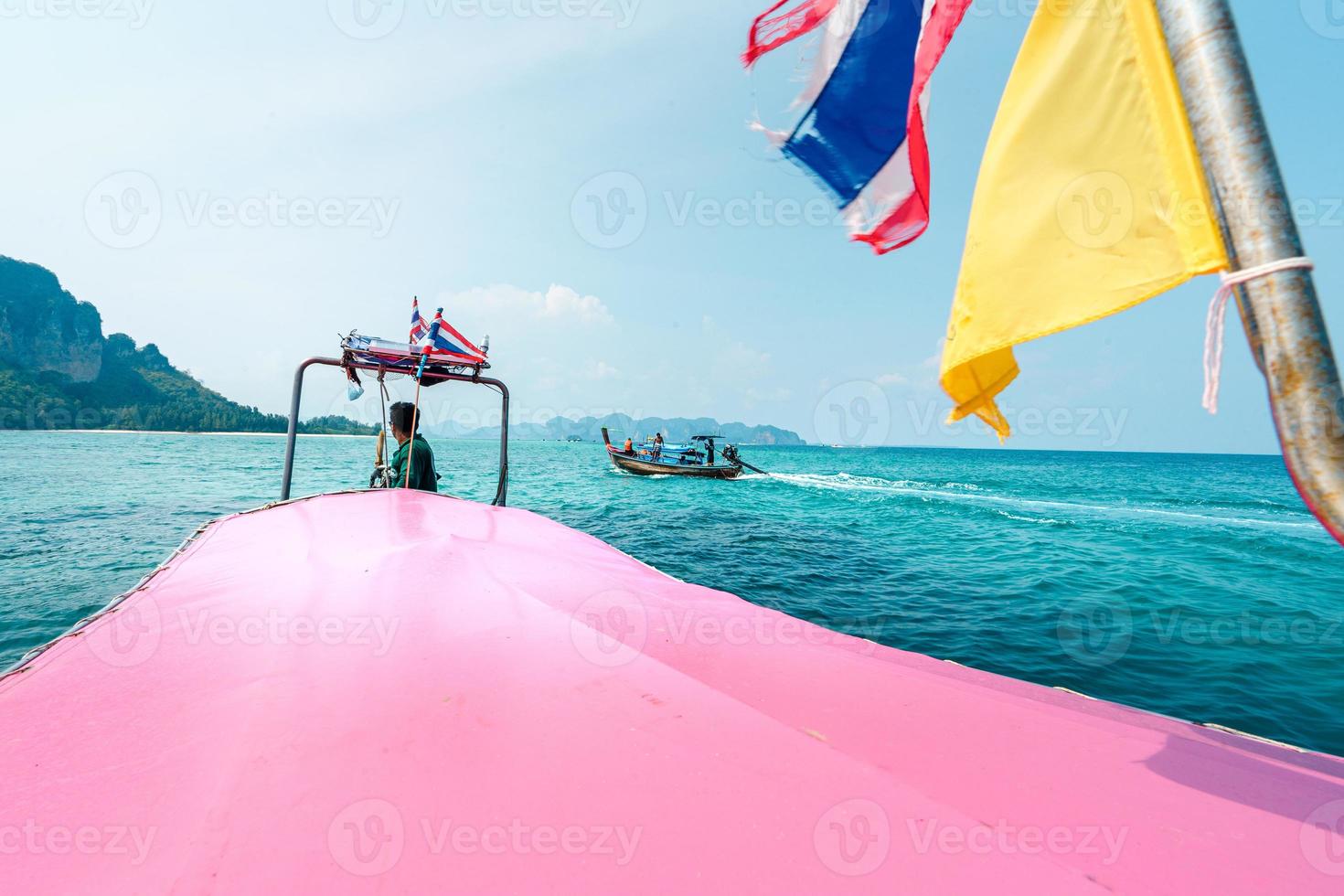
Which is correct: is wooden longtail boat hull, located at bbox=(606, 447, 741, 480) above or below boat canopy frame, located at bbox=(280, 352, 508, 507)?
below

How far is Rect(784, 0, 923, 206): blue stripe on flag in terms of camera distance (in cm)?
278

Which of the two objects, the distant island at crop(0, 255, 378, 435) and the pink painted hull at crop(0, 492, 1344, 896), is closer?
the pink painted hull at crop(0, 492, 1344, 896)

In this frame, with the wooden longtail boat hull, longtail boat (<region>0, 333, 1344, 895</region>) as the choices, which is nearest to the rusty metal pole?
longtail boat (<region>0, 333, 1344, 895</region>)

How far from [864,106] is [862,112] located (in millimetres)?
30

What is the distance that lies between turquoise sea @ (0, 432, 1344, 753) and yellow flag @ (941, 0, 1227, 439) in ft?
6.04

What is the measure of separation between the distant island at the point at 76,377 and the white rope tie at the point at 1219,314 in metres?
123

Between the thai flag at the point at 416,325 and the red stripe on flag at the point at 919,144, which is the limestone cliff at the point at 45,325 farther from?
the red stripe on flag at the point at 919,144

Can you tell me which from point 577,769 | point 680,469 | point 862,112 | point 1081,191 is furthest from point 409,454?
point 680,469

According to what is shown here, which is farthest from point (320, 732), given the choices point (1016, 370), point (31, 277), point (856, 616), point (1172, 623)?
point (31, 277)

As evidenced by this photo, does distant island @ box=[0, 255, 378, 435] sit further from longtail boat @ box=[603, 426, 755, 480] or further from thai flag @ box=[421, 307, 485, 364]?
thai flag @ box=[421, 307, 485, 364]

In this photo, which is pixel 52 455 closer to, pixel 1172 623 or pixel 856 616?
pixel 856 616

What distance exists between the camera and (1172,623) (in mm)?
9469

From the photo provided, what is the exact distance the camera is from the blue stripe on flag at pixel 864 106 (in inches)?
109

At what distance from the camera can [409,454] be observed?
7.20 meters
